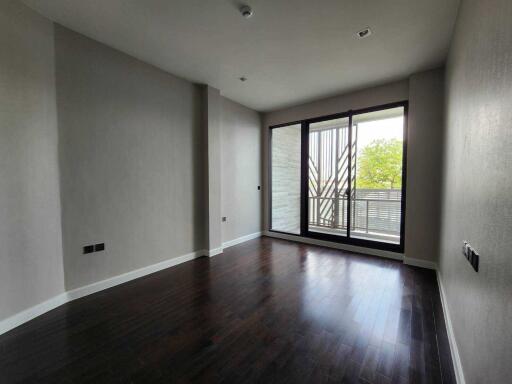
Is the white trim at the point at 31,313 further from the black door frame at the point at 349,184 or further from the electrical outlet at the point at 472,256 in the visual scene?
the black door frame at the point at 349,184

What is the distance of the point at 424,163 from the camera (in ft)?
10.6

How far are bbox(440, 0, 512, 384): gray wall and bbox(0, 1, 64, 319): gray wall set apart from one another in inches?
129

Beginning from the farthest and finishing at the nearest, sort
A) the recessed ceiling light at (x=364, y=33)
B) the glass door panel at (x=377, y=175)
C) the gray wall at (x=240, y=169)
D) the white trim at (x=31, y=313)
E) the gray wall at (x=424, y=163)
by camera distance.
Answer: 1. the gray wall at (x=240, y=169)
2. the glass door panel at (x=377, y=175)
3. the gray wall at (x=424, y=163)
4. the recessed ceiling light at (x=364, y=33)
5. the white trim at (x=31, y=313)

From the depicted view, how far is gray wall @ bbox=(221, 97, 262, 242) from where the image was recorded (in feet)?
14.3

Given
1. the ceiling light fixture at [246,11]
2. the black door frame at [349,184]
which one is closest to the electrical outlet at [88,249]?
the ceiling light fixture at [246,11]

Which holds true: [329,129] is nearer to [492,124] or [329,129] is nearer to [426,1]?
[426,1]

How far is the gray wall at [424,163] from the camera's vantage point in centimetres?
312

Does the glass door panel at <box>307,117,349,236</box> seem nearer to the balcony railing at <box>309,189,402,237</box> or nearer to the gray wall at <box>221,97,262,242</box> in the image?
the balcony railing at <box>309,189,402,237</box>

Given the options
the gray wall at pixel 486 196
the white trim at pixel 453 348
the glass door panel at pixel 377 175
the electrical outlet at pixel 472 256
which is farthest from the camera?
the glass door panel at pixel 377 175

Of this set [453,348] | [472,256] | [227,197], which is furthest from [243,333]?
[227,197]

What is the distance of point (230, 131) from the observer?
14.5 ft

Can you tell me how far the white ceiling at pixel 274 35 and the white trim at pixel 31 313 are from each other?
284 centimetres

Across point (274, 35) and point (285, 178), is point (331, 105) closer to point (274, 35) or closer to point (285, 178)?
point (285, 178)

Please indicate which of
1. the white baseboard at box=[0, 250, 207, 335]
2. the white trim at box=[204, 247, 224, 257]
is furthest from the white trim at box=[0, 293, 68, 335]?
the white trim at box=[204, 247, 224, 257]
